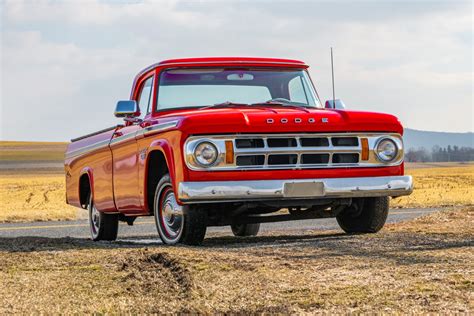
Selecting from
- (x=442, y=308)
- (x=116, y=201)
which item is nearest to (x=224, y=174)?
(x=116, y=201)

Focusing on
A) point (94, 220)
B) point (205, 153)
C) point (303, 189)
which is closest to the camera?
point (205, 153)

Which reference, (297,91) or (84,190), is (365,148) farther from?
(84,190)

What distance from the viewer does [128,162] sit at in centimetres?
986

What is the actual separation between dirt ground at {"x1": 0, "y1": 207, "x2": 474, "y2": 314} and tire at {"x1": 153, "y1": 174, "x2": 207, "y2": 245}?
603 mm

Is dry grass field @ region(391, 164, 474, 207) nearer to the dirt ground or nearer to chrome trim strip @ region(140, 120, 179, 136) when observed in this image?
chrome trim strip @ region(140, 120, 179, 136)

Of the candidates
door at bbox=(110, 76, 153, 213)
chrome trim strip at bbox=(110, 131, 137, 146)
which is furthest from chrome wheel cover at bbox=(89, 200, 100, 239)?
chrome trim strip at bbox=(110, 131, 137, 146)

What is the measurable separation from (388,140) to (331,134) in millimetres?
653

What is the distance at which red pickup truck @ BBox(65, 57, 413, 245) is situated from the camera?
834 centimetres

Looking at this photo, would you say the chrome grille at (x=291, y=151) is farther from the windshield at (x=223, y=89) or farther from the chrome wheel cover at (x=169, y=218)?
the windshield at (x=223, y=89)

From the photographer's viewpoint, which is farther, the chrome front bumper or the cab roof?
the cab roof

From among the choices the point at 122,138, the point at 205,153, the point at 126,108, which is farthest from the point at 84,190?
the point at 205,153

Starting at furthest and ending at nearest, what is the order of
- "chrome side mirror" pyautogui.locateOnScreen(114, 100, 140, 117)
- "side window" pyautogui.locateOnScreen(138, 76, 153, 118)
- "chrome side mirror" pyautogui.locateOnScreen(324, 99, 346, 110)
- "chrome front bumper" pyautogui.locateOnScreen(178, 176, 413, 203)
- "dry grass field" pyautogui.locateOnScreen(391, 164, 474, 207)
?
"dry grass field" pyautogui.locateOnScreen(391, 164, 474, 207) < "chrome side mirror" pyautogui.locateOnScreen(324, 99, 346, 110) < "side window" pyautogui.locateOnScreen(138, 76, 153, 118) < "chrome side mirror" pyautogui.locateOnScreen(114, 100, 140, 117) < "chrome front bumper" pyautogui.locateOnScreen(178, 176, 413, 203)

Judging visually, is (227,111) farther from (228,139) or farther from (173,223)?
(173,223)

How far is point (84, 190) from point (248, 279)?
22.2ft
